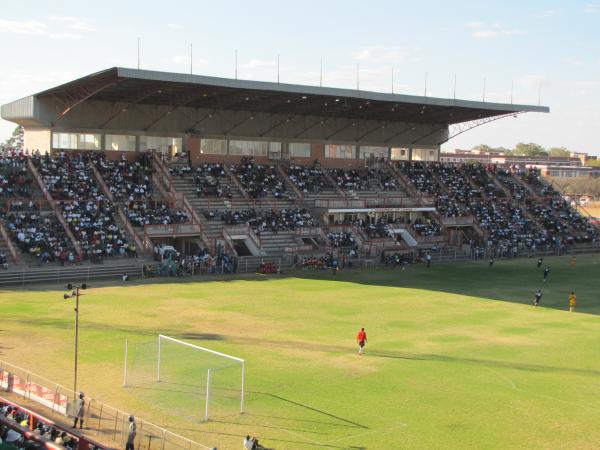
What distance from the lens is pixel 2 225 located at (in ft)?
162

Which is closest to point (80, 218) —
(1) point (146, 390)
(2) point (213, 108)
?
(2) point (213, 108)

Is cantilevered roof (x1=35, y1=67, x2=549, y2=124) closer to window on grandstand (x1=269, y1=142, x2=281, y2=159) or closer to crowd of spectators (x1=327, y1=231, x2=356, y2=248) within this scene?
window on grandstand (x1=269, y1=142, x2=281, y2=159)

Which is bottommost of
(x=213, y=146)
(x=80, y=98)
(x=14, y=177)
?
(x=14, y=177)

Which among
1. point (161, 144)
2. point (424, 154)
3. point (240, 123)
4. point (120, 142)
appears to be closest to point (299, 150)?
point (240, 123)

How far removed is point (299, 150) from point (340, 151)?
5350 millimetres

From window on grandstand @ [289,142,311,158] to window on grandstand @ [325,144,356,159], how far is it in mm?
2464

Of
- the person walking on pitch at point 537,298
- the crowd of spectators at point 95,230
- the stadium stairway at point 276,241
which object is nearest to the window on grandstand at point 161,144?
the crowd of spectators at point 95,230

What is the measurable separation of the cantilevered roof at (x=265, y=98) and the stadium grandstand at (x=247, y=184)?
0.18 metres

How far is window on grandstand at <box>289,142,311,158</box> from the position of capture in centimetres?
7662

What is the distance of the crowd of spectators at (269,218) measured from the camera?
196 feet

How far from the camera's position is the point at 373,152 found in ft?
271

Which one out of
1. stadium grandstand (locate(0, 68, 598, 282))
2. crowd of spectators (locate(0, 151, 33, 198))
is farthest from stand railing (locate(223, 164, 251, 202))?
crowd of spectators (locate(0, 151, 33, 198))

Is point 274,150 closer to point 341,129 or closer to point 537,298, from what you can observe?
point 341,129

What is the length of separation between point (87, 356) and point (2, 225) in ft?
80.6
